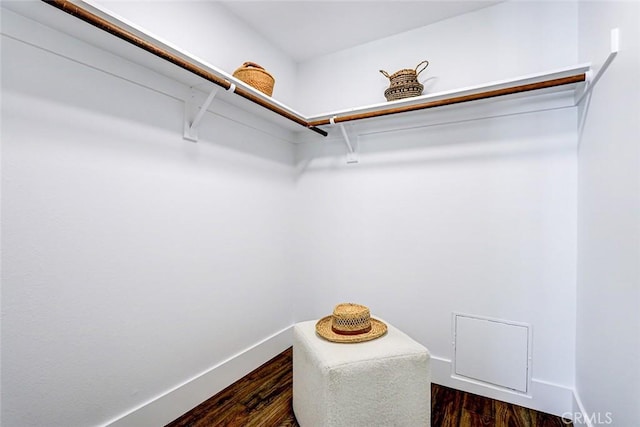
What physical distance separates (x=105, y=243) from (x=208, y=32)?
138 centimetres

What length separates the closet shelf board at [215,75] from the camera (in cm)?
109

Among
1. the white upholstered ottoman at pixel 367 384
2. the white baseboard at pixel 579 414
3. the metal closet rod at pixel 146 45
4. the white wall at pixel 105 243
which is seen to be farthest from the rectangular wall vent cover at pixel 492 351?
the metal closet rod at pixel 146 45

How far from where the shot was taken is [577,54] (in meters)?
1.64

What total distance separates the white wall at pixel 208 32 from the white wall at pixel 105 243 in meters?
0.30

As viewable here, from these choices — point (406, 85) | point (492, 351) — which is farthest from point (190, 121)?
point (492, 351)

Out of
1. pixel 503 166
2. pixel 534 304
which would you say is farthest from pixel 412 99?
pixel 534 304

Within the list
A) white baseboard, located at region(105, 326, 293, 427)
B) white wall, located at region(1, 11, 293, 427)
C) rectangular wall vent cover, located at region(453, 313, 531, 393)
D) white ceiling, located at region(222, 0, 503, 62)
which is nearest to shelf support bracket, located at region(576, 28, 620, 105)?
white ceiling, located at region(222, 0, 503, 62)

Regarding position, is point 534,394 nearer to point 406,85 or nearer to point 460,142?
point 460,142

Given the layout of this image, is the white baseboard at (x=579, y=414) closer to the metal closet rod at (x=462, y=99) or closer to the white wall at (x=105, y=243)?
the metal closet rod at (x=462, y=99)

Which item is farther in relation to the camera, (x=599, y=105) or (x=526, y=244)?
(x=526, y=244)

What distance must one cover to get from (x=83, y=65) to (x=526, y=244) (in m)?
2.44

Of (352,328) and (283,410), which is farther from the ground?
(352,328)

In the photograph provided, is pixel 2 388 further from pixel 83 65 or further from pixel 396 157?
pixel 396 157

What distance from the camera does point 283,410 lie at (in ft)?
5.57
